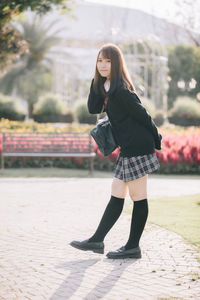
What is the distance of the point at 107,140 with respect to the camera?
446 cm

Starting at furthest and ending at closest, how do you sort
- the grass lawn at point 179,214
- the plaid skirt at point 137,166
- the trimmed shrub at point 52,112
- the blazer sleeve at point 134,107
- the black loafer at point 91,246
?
the trimmed shrub at point 52,112
the grass lawn at point 179,214
the black loafer at point 91,246
the plaid skirt at point 137,166
the blazer sleeve at point 134,107

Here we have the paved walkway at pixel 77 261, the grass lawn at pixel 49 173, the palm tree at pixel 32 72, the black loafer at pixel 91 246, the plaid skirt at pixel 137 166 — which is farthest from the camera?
the palm tree at pixel 32 72

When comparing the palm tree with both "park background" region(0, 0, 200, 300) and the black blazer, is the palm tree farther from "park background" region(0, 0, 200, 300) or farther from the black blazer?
the black blazer

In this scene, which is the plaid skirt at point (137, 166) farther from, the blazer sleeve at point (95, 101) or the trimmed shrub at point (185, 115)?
the trimmed shrub at point (185, 115)

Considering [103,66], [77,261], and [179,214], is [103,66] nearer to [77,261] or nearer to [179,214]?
[77,261]

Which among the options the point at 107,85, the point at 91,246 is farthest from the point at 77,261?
the point at 107,85

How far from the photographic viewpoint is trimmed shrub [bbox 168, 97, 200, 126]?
2331 cm

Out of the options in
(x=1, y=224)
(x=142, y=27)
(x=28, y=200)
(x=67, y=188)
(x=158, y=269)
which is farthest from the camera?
(x=142, y=27)

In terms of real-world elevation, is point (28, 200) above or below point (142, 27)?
below

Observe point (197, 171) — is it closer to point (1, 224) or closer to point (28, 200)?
point (28, 200)

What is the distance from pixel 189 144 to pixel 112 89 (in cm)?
696

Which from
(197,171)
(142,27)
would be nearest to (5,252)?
(197,171)

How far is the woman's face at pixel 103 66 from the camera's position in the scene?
4336 millimetres

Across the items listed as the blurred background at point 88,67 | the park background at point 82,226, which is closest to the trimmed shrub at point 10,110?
the blurred background at point 88,67
